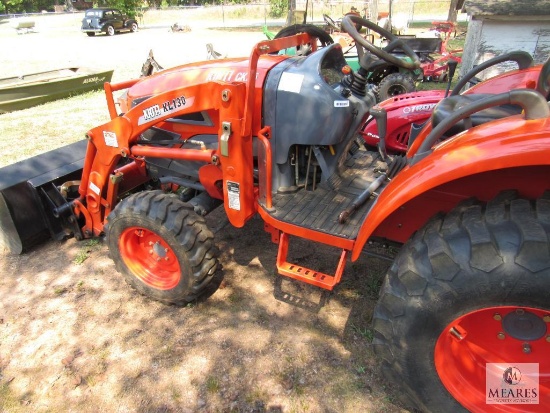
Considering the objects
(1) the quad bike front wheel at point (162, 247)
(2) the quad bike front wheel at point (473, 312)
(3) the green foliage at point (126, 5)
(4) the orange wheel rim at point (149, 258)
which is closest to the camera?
(2) the quad bike front wheel at point (473, 312)

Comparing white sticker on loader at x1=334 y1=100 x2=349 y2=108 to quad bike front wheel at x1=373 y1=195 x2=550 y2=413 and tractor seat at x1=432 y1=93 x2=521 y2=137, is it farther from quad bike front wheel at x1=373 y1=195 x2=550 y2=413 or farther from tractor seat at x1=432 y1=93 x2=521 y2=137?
quad bike front wheel at x1=373 y1=195 x2=550 y2=413

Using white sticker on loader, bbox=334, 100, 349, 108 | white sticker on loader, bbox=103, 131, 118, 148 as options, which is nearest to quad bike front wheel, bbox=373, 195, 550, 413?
white sticker on loader, bbox=334, 100, 349, 108

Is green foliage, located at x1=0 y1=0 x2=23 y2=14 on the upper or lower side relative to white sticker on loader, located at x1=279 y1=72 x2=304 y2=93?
upper

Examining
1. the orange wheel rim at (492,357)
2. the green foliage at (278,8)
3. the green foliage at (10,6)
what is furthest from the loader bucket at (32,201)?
the green foliage at (10,6)

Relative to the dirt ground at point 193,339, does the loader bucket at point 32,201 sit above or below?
above

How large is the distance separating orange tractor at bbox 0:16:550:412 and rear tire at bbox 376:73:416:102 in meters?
4.20

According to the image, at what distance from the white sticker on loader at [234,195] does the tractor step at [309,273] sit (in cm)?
34

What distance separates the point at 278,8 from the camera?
3319 cm

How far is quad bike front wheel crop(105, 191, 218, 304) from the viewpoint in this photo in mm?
2557

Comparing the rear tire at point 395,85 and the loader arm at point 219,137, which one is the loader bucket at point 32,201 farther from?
the rear tire at point 395,85

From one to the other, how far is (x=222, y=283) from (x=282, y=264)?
74cm

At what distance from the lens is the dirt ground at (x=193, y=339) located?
2.23 metres

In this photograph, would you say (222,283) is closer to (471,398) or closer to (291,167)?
(291,167)

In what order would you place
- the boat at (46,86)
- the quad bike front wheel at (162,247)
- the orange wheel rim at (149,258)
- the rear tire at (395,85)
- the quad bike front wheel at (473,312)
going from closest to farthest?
1. the quad bike front wheel at (473,312)
2. the quad bike front wheel at (162,247)
3. the orange wheel rim at (149,258)
4. the rear tire at (395,85)
5. the boat at (46,86)
